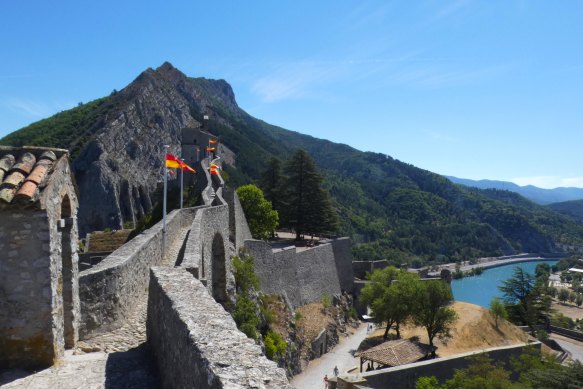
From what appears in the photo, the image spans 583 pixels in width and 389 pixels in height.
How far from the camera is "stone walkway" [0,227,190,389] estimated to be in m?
5.27

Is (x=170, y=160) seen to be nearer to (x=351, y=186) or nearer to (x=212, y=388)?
(x=212, y=388)

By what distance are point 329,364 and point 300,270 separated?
6.58m

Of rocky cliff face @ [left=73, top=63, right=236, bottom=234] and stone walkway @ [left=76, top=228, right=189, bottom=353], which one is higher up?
rocky cliff face @ [left=73, top=63, right=236, bottom=234]

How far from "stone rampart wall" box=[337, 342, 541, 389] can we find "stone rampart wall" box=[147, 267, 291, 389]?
40.3ft

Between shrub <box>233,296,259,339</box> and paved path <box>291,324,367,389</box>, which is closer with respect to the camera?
shrub <box>233,296,259,339</box>

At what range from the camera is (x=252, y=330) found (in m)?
17.3

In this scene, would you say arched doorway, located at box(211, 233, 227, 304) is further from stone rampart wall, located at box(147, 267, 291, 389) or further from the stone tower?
the stone tower

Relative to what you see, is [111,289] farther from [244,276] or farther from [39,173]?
[244,276]

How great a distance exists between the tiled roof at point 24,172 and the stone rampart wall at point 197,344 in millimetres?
1943

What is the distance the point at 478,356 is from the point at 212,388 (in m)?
22.0

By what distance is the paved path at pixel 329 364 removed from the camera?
23500mm

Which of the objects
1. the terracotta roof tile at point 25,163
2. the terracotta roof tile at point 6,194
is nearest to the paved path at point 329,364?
the terracotta roof tile at point 25,163

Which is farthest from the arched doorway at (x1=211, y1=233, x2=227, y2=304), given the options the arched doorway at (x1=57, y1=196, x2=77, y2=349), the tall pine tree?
the tall pine tree

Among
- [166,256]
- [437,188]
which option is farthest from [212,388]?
[437,188]
